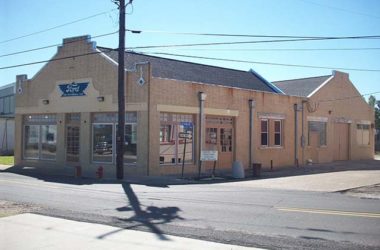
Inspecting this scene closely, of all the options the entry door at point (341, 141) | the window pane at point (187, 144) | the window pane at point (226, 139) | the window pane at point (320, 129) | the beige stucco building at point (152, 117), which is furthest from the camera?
the entry door at point (341, 141)

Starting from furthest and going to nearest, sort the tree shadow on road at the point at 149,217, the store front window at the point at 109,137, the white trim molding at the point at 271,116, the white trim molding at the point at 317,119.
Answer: the white trim molding at the point at 317,119 → the white trim molding at the point at 271,116 → the store front window at the point at 109,137 → the tree shadow on road at the point at 149,217

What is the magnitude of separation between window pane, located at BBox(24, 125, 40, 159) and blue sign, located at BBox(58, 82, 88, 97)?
3.26 meters

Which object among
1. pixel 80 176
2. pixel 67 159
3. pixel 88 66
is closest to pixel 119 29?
pixel 88 66

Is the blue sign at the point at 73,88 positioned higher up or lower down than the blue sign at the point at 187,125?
higher up

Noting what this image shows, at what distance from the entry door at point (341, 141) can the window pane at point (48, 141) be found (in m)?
21.1

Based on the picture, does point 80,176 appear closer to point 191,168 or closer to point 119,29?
point 191,168

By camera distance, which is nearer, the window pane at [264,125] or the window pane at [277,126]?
the window pane at [264,125]

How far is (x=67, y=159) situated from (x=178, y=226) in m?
18.3

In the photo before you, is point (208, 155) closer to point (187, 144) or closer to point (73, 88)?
point (187, 144)

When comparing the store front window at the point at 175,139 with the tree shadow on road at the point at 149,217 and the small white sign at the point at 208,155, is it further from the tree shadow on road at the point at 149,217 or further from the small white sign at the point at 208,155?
the tree shadow on road at the point at 149,217

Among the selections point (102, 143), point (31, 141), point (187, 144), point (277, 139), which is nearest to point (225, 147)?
point (187, 144)

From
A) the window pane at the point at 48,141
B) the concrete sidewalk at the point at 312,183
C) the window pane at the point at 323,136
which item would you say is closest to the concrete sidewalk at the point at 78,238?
the concrete sidewalk at the point at 312,183

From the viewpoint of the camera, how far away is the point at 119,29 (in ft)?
71.8

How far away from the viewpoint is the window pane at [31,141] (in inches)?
1148
